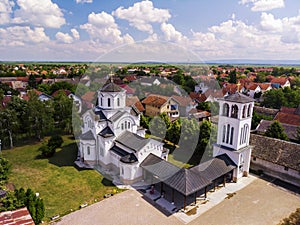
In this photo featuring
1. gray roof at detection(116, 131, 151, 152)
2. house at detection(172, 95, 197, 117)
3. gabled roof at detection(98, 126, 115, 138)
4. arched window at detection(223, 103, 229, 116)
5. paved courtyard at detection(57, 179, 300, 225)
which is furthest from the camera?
house at detection(172, 95, 197, 117)

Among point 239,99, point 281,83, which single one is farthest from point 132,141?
point 281,83

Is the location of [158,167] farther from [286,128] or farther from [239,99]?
[286,128]

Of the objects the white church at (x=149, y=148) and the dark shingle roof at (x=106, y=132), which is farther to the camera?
the dark shingle roof at (x=106, y=132)

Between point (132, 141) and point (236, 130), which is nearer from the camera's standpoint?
point (236, 130)

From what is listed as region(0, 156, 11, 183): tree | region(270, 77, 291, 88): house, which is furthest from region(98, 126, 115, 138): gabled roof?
region(270, 77, 291, 88): house

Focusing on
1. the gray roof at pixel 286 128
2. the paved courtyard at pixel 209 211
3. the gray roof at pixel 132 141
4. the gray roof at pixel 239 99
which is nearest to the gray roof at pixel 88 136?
the gray roof at pixel 132 141

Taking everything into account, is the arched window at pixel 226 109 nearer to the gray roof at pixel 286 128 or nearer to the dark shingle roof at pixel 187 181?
the dark shingle roof at pixel 187 181

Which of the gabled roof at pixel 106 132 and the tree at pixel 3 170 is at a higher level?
the gabled roof at pixel 106 132

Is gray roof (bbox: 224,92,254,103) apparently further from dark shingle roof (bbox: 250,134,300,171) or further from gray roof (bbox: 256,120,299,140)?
gray roof (bbox: 256,120,299,140)
